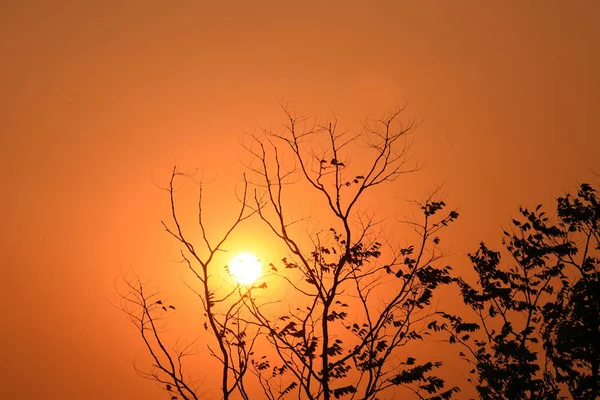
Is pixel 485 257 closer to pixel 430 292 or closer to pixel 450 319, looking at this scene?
pixel 450 319

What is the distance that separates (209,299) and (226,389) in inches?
76.0

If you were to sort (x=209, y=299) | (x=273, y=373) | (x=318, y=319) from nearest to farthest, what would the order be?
(x=209, y=299) → (x=318, y=319) → (x=273, y=373)

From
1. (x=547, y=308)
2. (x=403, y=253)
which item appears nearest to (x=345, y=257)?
(x=403, y=253)

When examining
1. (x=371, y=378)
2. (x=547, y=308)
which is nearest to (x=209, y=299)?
(x=371, y=378)

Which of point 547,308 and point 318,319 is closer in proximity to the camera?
point 318,319

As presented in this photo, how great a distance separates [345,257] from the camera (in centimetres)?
1322

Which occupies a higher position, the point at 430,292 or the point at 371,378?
the point at 430,292

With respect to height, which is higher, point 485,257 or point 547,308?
point 485,257

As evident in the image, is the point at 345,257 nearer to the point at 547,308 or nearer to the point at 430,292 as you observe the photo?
the point at 430,292

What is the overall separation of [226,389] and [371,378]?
127 inches

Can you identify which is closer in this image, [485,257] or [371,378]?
[371,378]

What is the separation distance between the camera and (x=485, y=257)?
16969 millimetres

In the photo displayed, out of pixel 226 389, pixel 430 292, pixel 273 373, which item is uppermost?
pixel 430 292

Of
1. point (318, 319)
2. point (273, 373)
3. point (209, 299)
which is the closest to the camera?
point (209, 299)
